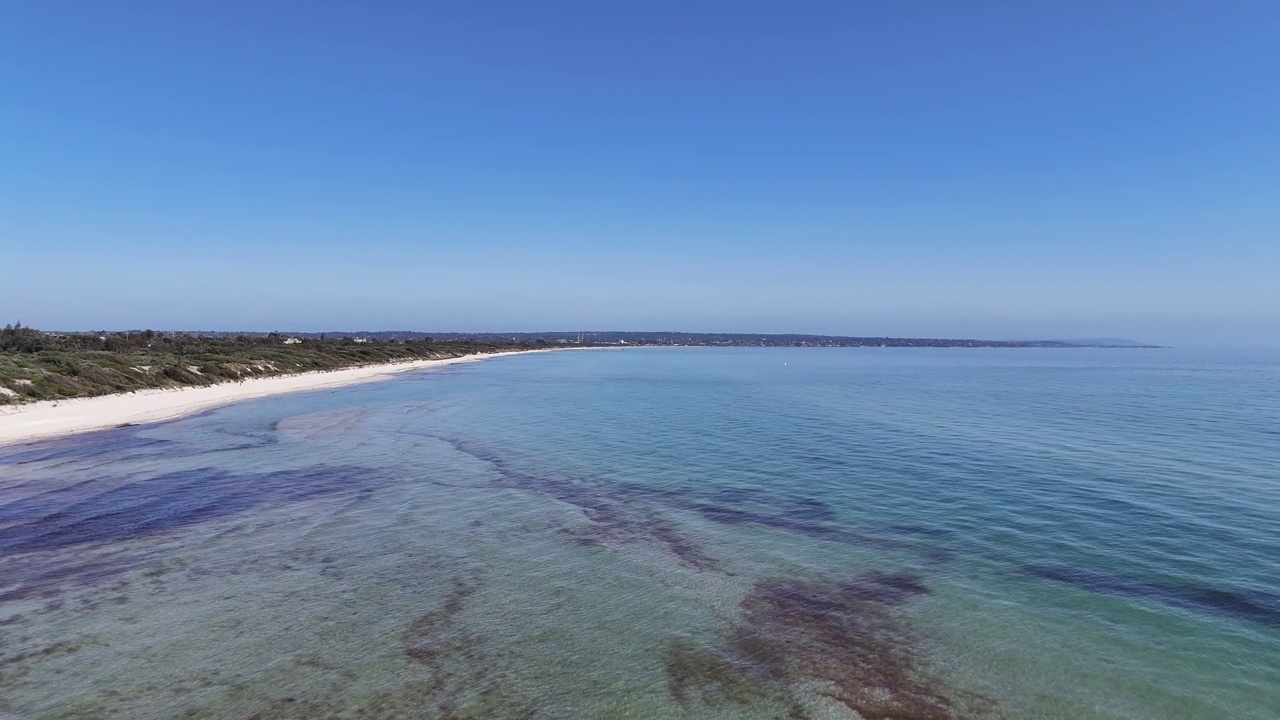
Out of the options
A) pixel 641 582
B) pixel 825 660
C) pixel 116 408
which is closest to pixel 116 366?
pixel 116 408

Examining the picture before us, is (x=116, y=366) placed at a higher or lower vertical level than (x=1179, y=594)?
higher

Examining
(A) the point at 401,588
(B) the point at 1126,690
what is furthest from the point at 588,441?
(B) the point at 1126,690

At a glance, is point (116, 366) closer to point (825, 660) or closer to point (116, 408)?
point (116, 408)

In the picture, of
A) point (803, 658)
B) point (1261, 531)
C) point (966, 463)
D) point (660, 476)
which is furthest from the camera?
point (966, 463)

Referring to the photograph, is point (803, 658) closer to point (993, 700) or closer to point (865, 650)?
point (865, 650)

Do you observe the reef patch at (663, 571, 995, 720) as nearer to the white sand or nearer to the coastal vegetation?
the white sand
